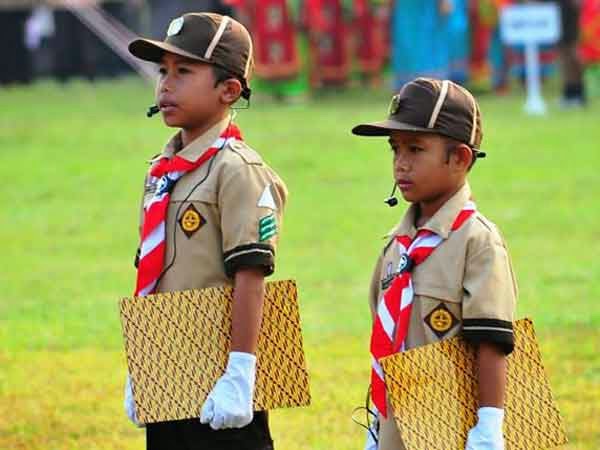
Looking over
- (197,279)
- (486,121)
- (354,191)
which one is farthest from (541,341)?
(486,121)

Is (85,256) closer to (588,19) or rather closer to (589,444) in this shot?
(589,444)

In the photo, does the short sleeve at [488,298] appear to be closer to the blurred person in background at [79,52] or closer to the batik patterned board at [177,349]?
the batik patterned board at [177,349]

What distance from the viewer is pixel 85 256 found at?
11312 mm

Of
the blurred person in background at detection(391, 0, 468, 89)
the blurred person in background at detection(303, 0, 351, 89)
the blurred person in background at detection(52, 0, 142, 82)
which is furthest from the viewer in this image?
the blurred person in background at detection(52, 0, 142, 82)

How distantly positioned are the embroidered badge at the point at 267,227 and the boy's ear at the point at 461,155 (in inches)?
20.1

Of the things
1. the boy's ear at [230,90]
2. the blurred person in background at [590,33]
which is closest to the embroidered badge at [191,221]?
the boy's ear at [230,90]

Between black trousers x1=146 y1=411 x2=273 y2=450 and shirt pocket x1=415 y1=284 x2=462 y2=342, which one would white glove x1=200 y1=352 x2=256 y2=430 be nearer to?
black trousers x1=146 y1=411 x2=273 y2=450

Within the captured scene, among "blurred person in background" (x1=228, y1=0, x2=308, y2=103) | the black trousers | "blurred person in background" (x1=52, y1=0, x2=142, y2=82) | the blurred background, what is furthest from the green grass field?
"blurred person in background" (x1=52, y1=0, x2=142, y2=82)

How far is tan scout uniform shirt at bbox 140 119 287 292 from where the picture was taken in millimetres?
4547

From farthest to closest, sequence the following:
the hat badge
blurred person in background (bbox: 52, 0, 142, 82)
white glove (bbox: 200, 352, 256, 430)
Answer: blurred person in background (bbox: 52, 0, 142, 82) → the hat badge → white glove (bbox: 200, 352, 256, 430)

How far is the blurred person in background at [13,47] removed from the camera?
89.6ft

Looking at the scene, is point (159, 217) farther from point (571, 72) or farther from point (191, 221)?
point (571, 72)

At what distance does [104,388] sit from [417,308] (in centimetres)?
357

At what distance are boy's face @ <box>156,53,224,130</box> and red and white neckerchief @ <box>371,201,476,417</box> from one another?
2.07 ft
